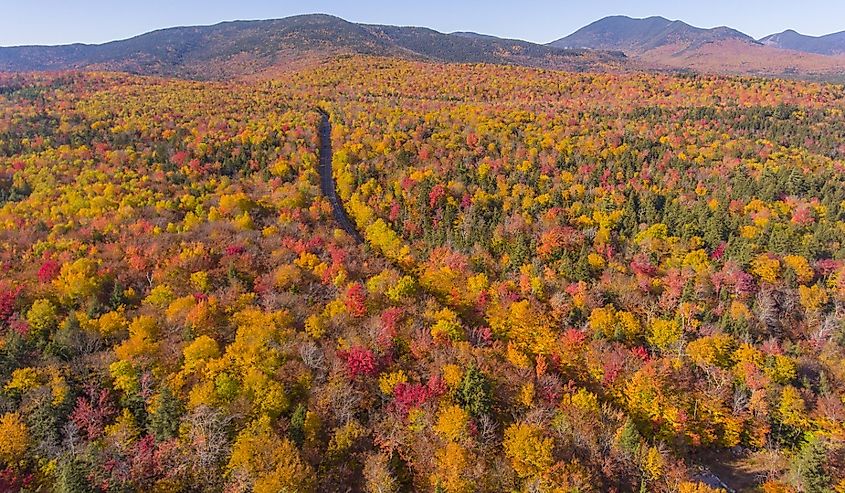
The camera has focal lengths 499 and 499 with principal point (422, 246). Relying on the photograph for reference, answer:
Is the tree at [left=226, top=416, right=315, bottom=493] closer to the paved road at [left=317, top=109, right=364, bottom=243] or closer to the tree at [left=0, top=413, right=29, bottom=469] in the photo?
the tree at [left=0, top=413, right=29, bottom=469]

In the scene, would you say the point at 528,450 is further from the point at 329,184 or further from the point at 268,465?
the point at 329,184

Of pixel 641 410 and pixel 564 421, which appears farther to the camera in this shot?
pixel 641 410

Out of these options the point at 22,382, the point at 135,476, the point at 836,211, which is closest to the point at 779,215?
the point at 836,211

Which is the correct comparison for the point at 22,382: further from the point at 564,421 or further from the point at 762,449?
the point at 762,449

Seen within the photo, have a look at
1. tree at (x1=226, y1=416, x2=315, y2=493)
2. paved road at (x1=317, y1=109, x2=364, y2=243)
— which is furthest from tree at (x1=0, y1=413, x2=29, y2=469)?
paved road at (x1=317, y1=109, x2=364, y2=243)

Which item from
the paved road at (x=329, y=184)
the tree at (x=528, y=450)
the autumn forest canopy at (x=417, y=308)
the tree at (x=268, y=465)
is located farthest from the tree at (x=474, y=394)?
the paved road at (x=329, y=184)

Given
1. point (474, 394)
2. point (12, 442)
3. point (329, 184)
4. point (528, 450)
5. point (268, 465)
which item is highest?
point (329, 184)

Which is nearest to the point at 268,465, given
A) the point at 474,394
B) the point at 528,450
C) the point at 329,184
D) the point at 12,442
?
the point at 474,394
